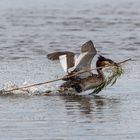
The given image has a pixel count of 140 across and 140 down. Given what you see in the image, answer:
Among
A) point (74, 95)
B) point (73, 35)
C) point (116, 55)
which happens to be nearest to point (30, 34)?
point (73, 35)

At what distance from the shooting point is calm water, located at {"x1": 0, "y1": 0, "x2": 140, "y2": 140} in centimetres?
1192

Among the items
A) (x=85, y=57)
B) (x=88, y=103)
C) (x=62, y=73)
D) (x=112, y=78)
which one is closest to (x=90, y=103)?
(x=88, y=103)

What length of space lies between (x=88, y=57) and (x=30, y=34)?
1439 centimetres

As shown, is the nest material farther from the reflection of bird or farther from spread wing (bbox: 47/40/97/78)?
spread wing (bbox: 47/40/97/78)

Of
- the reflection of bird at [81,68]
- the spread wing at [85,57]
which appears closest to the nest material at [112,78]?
the reflection of bird at [81,68]

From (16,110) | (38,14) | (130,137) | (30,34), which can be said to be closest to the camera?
(130,137)

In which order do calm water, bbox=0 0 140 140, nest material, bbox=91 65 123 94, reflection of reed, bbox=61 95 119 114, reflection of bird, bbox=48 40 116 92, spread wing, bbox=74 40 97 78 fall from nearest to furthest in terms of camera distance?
1. calm water, bbox=0 0 140 140
2. reflection of reed, bbox=61 95 119 114
3. spread wing, bbox=74 40 97 78
4. reflection of bird, bbox=48 40 116 92
5. nest material, bbox=91 65 123 94

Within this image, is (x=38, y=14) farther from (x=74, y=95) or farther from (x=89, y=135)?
(x=89, y=135)

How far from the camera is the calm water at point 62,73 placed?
11.9 meters

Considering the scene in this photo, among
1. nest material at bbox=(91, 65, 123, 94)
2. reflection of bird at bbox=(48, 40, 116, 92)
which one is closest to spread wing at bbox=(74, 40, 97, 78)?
reflection of bird at bbox=(48, 40, 116, 92)

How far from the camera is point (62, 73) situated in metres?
18.5

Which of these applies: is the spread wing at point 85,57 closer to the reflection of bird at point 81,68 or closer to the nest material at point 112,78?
the reflection of bird at point 81,68

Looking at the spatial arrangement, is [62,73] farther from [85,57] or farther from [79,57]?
[85,57]

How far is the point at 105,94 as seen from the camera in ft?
52.7
